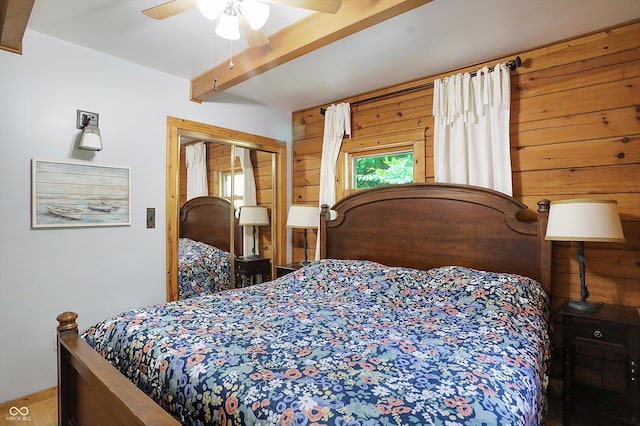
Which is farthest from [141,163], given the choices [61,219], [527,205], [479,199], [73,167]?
[527,205]

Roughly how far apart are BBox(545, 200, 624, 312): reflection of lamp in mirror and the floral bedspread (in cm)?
276

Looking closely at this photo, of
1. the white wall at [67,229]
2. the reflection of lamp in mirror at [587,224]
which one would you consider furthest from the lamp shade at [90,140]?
the reflection of lamp in mirror at [587,224]

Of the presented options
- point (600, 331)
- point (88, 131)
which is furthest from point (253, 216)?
point (600, 331)

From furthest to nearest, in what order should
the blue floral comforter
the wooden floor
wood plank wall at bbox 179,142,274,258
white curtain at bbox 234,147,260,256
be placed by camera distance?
white curtain at bbox 234,147,260,256
wood plank wall at bbox 179,142,274,258
the wooden floor
the blue floral comforter

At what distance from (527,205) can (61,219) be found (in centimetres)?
331

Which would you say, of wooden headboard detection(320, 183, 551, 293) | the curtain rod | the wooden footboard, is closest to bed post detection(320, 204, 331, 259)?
wooden headboard detection(320, 183, 551, 293)

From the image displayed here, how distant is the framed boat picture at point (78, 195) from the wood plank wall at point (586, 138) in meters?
2.97

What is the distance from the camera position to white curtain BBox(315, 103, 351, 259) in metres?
3.52

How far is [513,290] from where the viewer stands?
1.97 metres

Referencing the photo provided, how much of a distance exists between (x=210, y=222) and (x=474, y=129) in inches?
98.1

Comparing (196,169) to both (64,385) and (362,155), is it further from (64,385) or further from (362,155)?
(64,385)

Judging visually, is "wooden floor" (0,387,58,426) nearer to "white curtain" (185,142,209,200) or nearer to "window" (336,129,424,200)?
"white curtain" (185,142,209,200)

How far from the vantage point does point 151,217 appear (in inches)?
112

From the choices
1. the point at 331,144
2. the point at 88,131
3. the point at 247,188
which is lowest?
the point at 247,188
